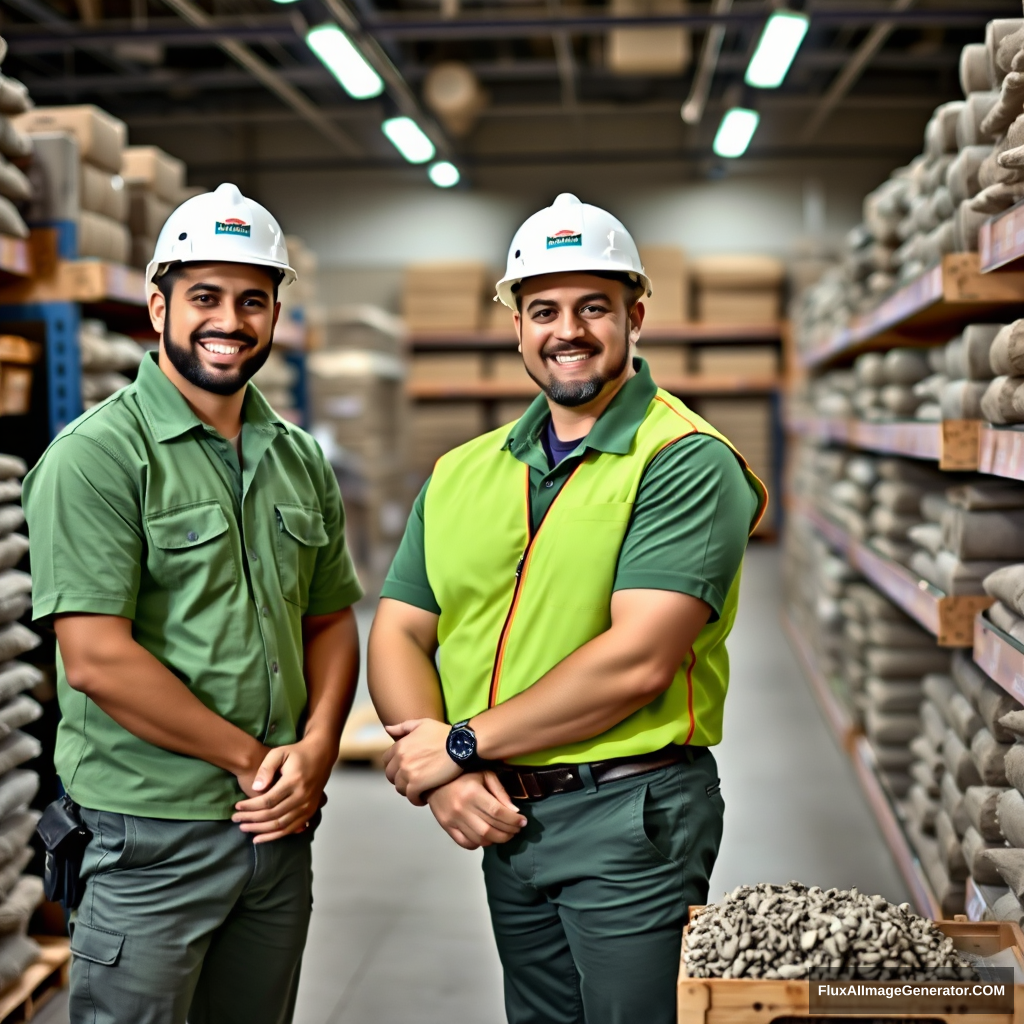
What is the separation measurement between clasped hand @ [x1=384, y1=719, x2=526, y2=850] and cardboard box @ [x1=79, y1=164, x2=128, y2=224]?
2.48 metres

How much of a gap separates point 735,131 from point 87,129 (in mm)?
6430

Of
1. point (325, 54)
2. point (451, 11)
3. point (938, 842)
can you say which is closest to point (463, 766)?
point (938, 842)

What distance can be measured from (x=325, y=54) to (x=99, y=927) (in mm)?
5862

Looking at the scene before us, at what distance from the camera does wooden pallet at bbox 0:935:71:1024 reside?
326 centimetres

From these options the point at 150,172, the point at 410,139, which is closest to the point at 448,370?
the point at 410,139

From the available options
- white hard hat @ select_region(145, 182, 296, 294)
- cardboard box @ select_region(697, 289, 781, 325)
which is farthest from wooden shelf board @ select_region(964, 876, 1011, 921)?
cardboard box @ select_region(697, 289, 781, 325)

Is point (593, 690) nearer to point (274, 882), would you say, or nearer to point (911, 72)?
point (274, 882)

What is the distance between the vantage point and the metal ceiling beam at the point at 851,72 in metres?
10.2

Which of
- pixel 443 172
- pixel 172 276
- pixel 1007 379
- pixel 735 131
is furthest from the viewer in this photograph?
pixel 443 172

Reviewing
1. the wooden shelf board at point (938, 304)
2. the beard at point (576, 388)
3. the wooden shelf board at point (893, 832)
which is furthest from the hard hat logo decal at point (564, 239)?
the wooden shelf board at point (893, 832)

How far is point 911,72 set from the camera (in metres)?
13.3

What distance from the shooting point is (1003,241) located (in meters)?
2.90

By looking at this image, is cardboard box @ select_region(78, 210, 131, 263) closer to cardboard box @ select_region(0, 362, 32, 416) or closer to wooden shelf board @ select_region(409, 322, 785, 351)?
cardboard box @ select_region(0, 362, 32, 416)

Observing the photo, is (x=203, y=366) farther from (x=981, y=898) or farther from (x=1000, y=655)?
(x=981, y=898)
